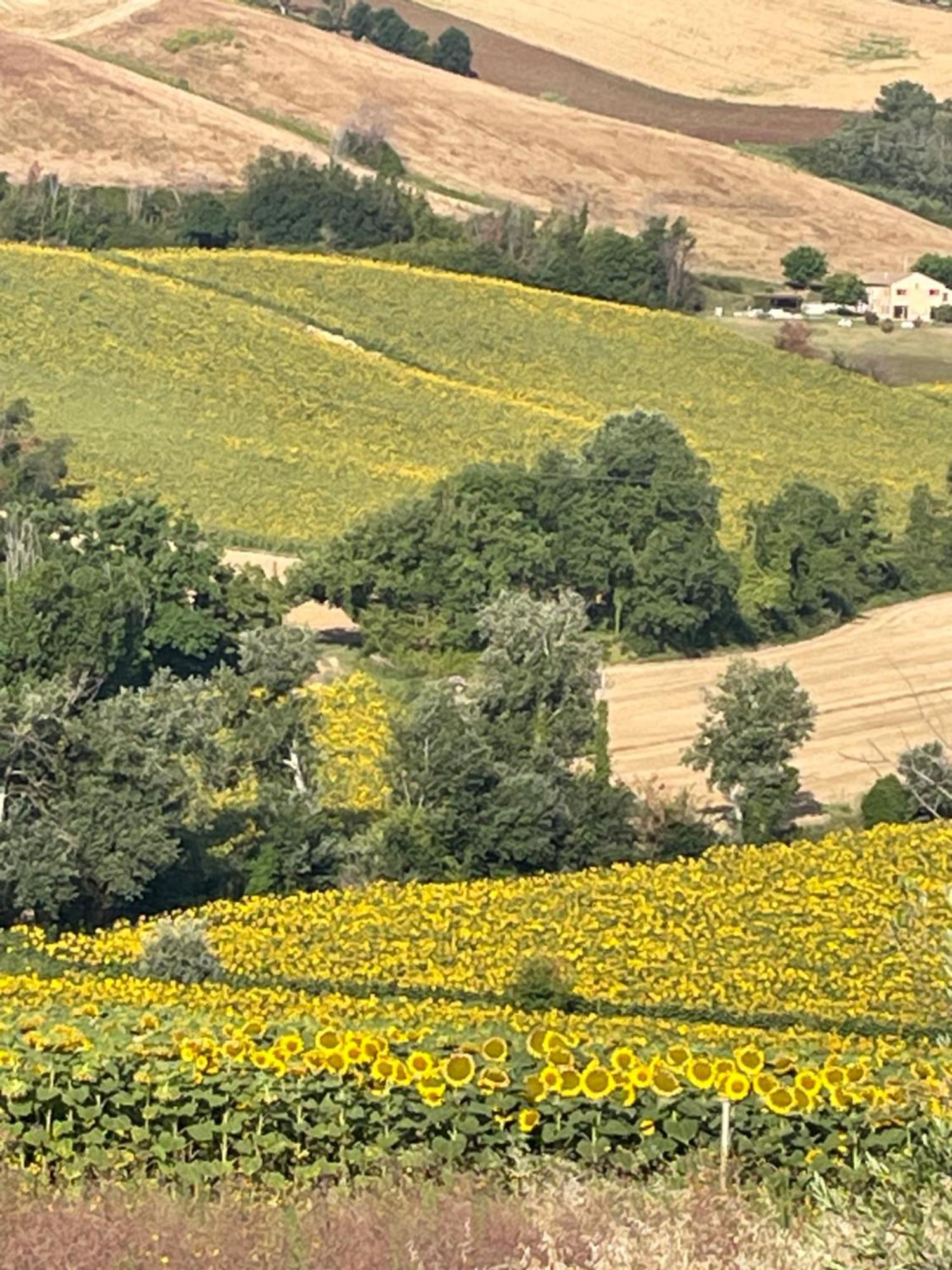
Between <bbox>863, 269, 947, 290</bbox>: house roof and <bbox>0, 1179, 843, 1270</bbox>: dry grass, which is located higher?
<bbox>0, 1179, 843, 1270</bbox>: dry grass

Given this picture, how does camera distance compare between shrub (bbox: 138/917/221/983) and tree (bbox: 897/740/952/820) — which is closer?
shrub (bbox: 138/917/221/983)

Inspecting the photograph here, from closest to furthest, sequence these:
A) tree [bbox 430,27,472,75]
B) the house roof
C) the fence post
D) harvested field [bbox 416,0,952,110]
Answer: the fence post < the house roof < tree [bbox 430,27,472,75] < harvested field [bbox 416,0,952,110]

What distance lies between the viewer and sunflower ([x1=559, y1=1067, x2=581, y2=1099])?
17.6 metres

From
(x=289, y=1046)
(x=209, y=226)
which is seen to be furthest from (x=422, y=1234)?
(x=209, y=226)

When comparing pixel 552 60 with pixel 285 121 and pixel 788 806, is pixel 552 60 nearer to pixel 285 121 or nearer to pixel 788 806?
pixel 285 121

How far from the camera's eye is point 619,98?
172375 mm

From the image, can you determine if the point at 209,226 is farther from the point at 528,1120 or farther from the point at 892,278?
the point at 528,1120

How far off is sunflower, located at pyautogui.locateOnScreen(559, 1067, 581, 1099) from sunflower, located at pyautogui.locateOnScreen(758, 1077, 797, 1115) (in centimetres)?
115

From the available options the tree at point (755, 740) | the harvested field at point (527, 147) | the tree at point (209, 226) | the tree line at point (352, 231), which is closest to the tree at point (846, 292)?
the harvested field at point (527, 147)

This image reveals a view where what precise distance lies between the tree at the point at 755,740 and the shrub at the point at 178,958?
16155 millimetres

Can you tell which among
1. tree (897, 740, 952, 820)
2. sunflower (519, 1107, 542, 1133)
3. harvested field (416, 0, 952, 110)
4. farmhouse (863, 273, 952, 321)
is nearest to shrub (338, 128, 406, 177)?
farmhouse (863, 273, 952, 321)

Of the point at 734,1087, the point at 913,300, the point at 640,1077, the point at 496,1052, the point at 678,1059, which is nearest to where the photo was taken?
the point at 734,1087

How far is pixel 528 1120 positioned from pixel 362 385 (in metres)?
89.4

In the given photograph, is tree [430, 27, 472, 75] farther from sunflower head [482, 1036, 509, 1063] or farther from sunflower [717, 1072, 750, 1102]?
sunflower [717, 1072, 750, 1102]
